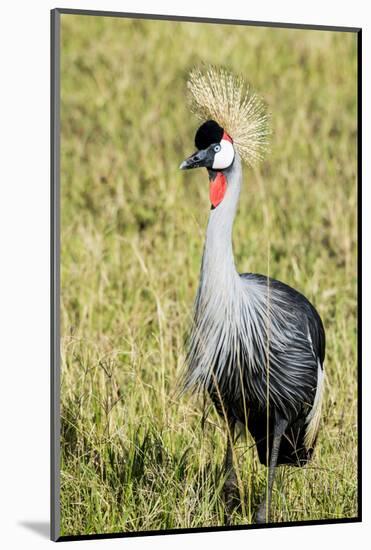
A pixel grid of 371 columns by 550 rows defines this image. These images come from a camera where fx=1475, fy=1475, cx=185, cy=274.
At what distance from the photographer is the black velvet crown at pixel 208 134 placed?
4.60 m

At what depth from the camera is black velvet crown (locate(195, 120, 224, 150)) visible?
15.1 ft

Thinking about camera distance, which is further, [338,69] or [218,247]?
[338,69]

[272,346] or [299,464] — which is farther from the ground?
[272,346]

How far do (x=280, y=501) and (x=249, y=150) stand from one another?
3.71 feet

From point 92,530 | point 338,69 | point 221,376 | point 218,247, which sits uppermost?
point 338,69

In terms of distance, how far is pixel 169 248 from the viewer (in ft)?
17.3

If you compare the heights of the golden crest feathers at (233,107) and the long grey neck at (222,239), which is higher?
the golden crest feathers at (233,107)

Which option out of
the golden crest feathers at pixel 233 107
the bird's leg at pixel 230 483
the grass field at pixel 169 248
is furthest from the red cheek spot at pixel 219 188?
the bird's leg at pixel 230 483

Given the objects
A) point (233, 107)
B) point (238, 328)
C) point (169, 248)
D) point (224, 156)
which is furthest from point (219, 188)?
point (169, 248)

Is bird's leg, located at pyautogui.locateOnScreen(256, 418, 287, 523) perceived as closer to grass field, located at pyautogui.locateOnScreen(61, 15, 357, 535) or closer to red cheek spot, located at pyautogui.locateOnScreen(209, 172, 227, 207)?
grass field, located at pyautogui.locateOnScreen(61, 15, 357, 535)

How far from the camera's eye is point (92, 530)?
453cm

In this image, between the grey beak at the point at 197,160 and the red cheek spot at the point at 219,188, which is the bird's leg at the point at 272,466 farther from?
the grey beak at the point at 197,160

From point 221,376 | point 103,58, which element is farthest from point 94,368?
point 103,58

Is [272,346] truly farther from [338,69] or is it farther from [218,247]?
[338,69]
